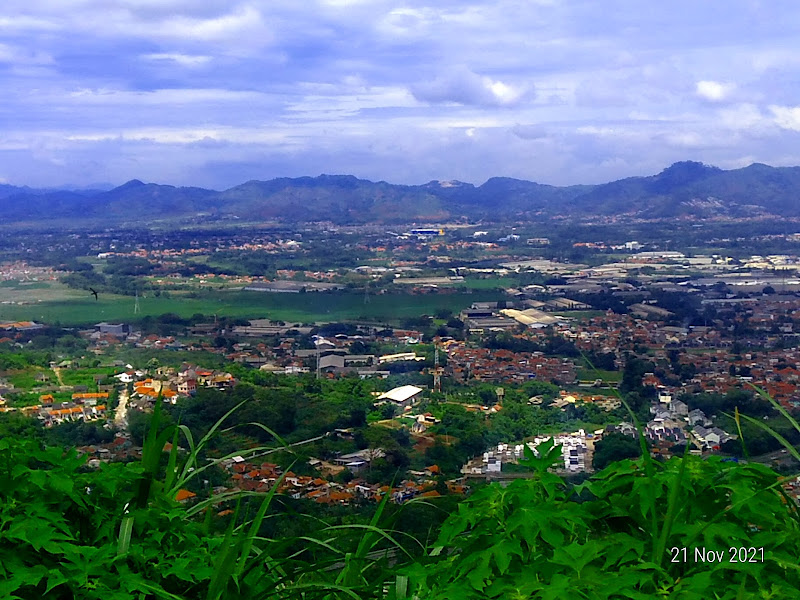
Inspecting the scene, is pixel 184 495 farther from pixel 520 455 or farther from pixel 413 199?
pixel 413 199

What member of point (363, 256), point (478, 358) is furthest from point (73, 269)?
point (478, 358)

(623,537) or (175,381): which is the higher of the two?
(623,537)

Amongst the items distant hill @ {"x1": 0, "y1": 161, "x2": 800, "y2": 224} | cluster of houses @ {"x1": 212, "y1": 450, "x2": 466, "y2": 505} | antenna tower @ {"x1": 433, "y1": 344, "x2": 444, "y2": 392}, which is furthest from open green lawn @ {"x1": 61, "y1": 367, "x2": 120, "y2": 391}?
distant hill @ {"x1": 0, "y1": 161, "x2": 800, "y2": 224}

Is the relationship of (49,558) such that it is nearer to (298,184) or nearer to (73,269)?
(73,269)

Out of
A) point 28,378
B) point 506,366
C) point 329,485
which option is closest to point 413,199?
point 506,366

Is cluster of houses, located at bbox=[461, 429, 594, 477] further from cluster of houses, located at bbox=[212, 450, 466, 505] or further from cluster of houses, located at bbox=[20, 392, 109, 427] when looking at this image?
cluster of houses, located at bbox=[20, 392, 109, 427]

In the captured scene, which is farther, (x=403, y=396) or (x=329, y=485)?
(x=403, y=396)

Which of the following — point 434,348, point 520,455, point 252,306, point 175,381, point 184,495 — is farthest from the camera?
point 252,306
